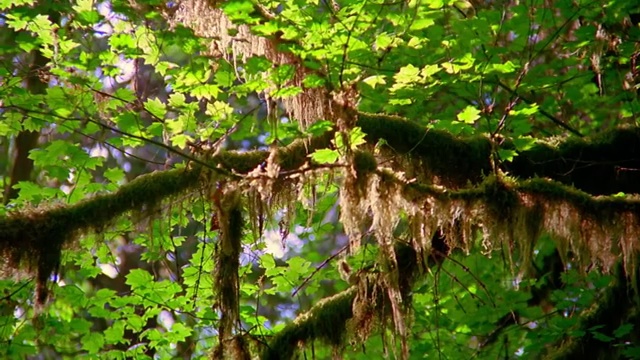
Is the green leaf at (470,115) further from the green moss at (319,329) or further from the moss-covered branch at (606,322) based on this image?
the moss-covered branch at (606,322)

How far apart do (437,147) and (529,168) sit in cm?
59

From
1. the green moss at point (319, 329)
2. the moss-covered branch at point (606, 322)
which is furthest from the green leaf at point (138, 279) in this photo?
the moss-covered branch at point (606, 322)

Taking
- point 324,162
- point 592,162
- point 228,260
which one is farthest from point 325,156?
point 592,162

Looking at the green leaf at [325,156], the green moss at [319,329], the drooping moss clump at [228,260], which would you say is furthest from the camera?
the green moss at [319,329]

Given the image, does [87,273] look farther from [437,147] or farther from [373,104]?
[437,147]

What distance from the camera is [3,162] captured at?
7.79m

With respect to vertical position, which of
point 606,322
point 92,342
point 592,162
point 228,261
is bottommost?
point 606,322

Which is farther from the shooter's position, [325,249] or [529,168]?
[325,249]

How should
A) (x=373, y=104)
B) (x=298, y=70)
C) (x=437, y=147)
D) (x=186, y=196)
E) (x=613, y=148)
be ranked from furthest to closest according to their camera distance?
(x=373, y=104) < (x=613, y=148) < (x=437, y=147) < (x=186, y=196) < (x=298, y=70)

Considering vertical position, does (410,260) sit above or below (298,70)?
below

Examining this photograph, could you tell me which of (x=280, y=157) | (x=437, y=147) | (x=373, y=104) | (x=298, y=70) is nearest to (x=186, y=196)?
(x=280, y=157)

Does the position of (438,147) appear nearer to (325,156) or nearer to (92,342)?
(325,156)

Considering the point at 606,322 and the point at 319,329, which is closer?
the point at 319,329

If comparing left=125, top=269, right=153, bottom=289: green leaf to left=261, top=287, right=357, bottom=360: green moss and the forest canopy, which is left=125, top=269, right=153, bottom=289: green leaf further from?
left=261, top=287, right=357, bottom=360: green moss
